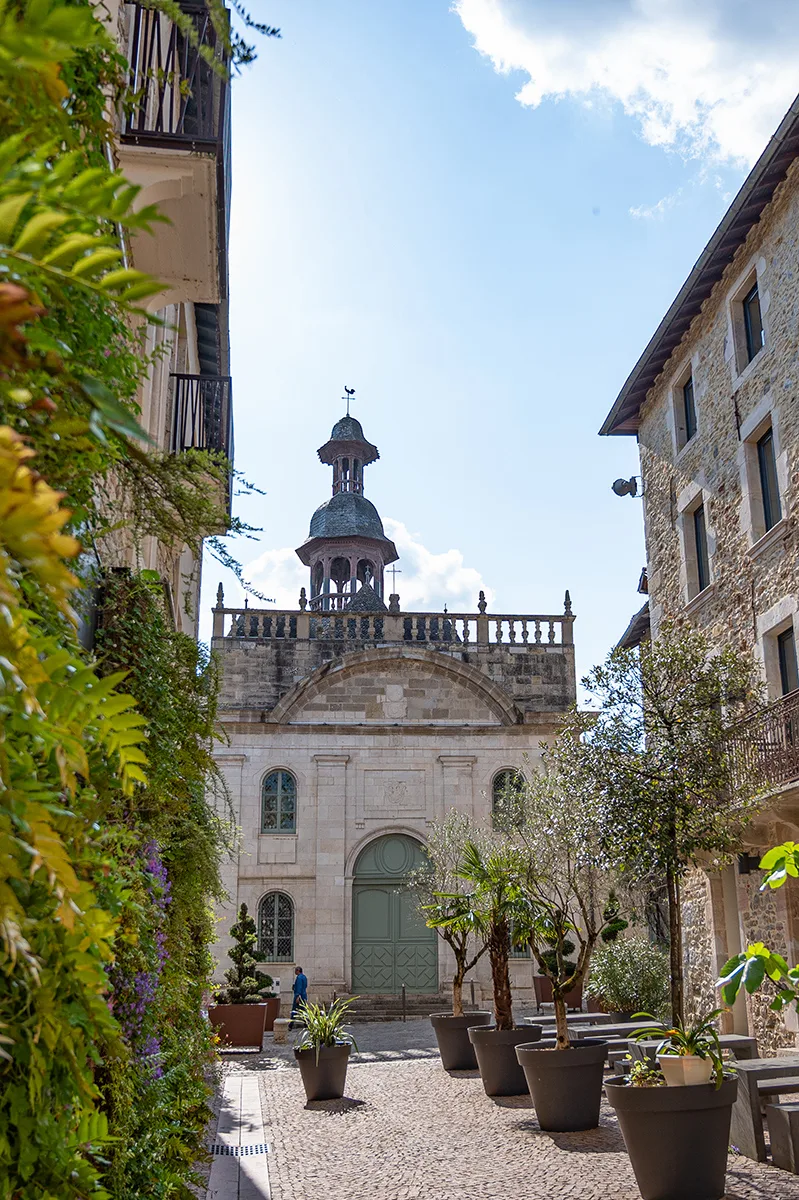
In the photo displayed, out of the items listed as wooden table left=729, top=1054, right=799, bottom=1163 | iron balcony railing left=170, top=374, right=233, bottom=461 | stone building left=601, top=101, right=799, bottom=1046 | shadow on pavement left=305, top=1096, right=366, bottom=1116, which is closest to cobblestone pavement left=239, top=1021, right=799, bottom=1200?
shadow on pavement left=305, top=1096, right=366, bottom=1116

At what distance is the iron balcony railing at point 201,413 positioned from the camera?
11.9m

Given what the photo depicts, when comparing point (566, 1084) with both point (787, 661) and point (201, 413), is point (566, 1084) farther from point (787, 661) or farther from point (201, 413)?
point (201, 413)

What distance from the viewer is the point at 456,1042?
46.8ft

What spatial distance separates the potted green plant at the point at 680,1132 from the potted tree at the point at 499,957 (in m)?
4.78

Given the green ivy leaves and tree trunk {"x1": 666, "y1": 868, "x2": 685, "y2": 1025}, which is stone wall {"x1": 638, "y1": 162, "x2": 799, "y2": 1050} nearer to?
tree trunk {"x1": 666, "y1": 868, "x2": 685, "y2": 1025}

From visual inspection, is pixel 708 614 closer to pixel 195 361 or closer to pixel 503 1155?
pixel 195 361

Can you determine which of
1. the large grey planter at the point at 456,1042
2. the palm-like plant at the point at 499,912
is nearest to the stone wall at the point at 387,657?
the large grey planter at the point at 456,1042

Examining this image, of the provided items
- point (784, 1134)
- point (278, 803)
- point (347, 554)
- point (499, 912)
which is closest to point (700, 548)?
point (499, 912)

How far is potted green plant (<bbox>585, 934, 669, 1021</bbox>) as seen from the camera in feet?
52.5

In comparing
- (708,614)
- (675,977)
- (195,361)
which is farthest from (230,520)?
(708,614)

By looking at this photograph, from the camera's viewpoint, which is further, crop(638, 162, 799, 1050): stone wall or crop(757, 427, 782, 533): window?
crop(757, 427, 782, 533): window

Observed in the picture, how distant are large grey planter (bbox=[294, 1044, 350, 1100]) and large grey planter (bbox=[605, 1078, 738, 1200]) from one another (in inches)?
215

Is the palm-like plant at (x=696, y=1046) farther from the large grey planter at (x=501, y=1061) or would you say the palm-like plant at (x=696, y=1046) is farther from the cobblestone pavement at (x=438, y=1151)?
the large grey planter at (x=501, y=1061)

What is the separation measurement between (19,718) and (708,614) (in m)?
16.2
